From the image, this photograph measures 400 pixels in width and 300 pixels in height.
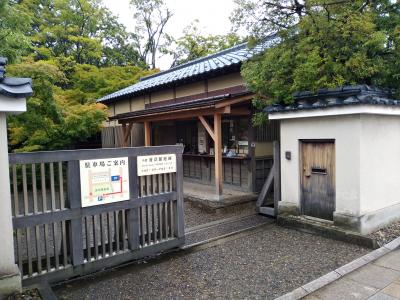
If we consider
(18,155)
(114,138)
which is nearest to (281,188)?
(18,155)

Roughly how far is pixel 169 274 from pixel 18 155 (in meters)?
2.55

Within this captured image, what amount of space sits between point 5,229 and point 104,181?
136 centimetres

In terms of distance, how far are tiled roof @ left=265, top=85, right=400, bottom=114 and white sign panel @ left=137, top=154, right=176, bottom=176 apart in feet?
8.87

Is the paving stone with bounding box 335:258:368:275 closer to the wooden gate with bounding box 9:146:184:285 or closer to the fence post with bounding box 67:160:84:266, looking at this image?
the wooden gate with bounding box 9:146:184:285

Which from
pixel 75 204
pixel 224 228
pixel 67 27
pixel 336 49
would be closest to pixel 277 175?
pixel 224 228

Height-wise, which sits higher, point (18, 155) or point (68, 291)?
point (18, 155)

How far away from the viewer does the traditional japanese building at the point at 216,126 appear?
840 centimetres

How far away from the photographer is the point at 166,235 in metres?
5.09

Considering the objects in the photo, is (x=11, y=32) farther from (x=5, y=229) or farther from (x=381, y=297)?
(x=381, y=297)

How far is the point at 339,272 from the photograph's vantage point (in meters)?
4.16

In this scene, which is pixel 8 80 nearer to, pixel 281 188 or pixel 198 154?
pixel 281 188

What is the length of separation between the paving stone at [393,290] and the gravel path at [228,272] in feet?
2.39

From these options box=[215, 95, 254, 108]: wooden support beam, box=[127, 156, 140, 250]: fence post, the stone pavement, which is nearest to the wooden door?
the stone pavement

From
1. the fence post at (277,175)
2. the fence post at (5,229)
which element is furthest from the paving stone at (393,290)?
the fence post at (5,229)
